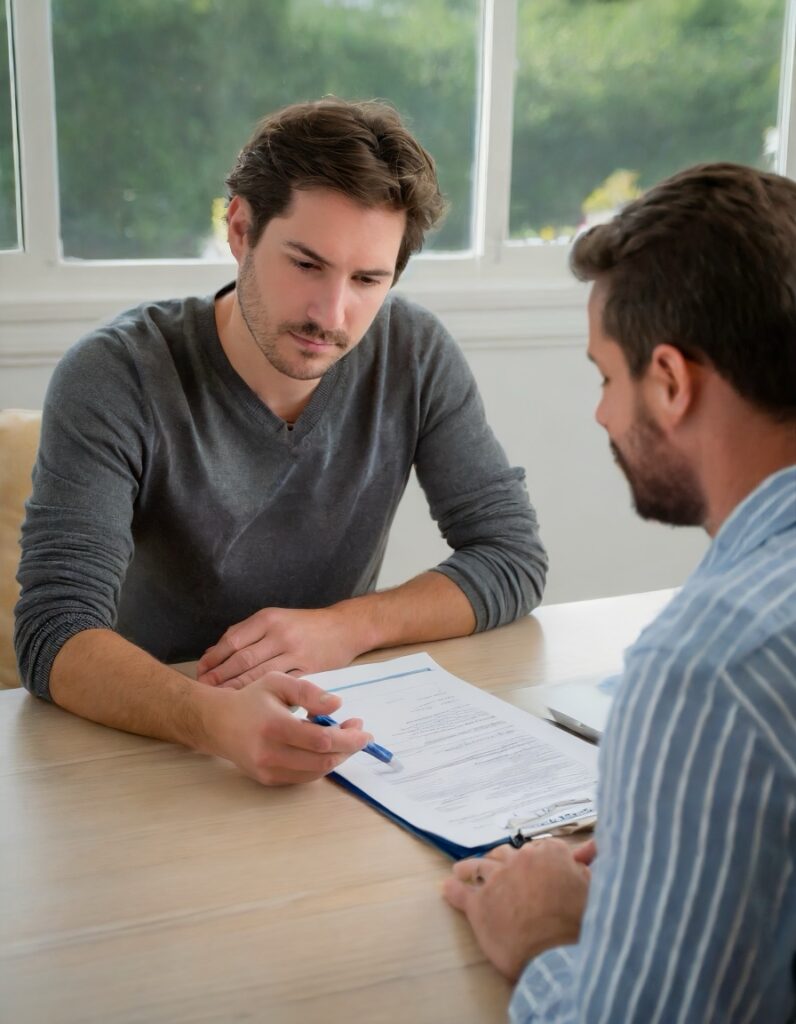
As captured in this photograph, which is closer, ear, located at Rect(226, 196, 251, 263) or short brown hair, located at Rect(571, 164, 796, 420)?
short brown hair, located at Rect(571, 164, 796, 420)

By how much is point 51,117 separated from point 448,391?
1.12m

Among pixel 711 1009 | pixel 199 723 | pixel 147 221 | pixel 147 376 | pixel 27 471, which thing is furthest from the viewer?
pixel 147 221

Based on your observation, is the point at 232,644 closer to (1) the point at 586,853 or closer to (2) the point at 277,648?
(2) the point at 277,648

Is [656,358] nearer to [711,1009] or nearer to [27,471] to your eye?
[711,1009]

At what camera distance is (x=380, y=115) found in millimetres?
1704

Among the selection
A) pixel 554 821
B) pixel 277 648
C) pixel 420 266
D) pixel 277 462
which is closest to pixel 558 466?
pixel 420 266

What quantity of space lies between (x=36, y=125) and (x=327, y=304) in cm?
109

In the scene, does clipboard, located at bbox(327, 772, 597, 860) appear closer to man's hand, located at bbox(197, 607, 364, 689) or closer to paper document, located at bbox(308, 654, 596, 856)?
paper document, located at bbox(308, 654, 596, 856)

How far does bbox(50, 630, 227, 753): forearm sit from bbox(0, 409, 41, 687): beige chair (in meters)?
0.64

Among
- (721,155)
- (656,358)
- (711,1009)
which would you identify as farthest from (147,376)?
(721,155)

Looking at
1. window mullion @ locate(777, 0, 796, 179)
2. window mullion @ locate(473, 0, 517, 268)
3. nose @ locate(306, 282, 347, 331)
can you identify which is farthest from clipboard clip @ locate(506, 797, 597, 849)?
window mullion @ locate(777, 0, 796, 179)

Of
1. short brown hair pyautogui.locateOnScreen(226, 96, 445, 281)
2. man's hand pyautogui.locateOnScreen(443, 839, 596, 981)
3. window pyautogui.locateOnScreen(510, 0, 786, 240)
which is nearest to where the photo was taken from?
man's hand pyautogui.locateOnScreen(443, 839, 596, 981)

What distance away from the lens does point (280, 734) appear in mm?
1130

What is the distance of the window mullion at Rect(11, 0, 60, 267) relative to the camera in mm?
2355
